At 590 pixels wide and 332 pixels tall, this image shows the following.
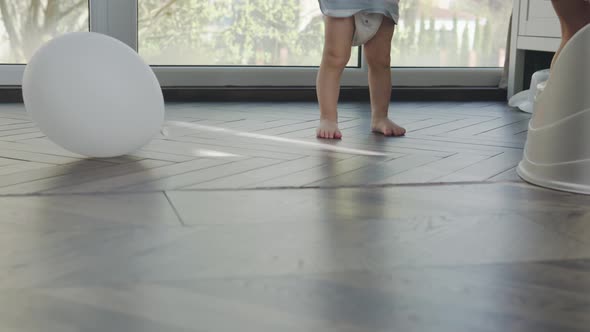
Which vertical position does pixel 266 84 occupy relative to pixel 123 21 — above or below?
below

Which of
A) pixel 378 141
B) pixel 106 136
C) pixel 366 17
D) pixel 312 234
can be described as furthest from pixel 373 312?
pixel 366 17

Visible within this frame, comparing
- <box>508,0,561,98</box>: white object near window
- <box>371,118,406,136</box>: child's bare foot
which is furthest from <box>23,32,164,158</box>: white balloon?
<box>508,0,561,98</box>: white object near window

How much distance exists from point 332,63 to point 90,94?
2.74 feet

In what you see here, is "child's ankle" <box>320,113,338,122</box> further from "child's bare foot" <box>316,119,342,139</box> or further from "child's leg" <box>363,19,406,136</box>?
"child's leg" <box>363,19,406,136</box>

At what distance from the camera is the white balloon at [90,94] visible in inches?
66.2

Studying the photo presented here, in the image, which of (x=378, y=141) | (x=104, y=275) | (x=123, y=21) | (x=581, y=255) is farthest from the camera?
(x=123, y=21)

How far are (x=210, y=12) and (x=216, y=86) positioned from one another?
313mm

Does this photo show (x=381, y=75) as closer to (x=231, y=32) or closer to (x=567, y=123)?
(x=567, y=123)

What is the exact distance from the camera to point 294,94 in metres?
3.33

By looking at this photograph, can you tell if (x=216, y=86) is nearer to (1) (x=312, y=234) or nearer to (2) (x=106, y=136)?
(2) (x=106, y=136)

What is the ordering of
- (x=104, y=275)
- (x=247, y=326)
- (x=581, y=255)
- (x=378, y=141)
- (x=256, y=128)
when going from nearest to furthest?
(x=247, y=326)
(x=104, y=275)
(x=581, y=255)
(x=378, y=141)
(x=256, y=128)

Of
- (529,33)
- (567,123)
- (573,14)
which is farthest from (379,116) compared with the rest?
(529,33)

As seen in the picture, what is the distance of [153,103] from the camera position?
1.77m

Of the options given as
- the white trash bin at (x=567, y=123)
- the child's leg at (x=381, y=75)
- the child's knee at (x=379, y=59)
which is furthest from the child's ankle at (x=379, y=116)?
the white trash bin at (x=567, y=123)
